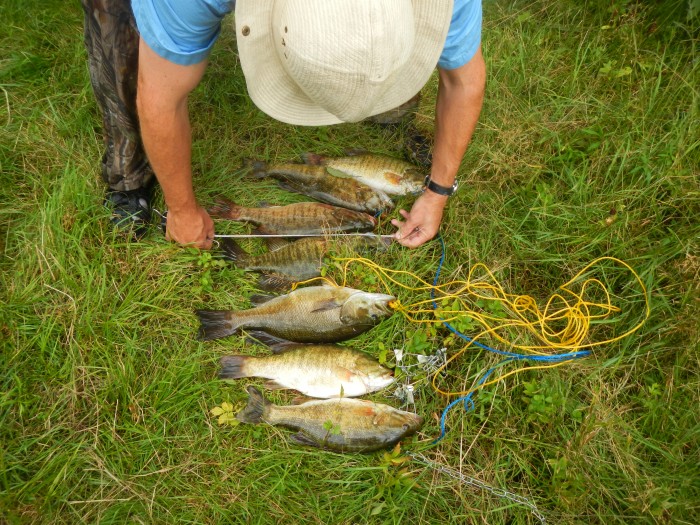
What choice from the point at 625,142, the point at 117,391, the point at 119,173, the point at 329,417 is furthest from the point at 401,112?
the point at 117,391

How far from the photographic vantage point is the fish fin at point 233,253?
132 inches

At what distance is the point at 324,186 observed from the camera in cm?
365

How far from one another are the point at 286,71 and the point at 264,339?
5.25 feet

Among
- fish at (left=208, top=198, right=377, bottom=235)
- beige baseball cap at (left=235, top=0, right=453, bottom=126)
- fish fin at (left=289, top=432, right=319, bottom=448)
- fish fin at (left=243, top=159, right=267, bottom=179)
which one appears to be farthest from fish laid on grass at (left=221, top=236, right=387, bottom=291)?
beige baseball cap at (left=235, top=0, right=453, bottom=126)

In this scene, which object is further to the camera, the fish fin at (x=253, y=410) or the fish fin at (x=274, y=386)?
the fish fin at (x=274, y=386)

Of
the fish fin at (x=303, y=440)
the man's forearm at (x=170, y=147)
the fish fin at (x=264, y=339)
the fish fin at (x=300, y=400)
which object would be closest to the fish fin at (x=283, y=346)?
the fish fin at (x=264, y=339)

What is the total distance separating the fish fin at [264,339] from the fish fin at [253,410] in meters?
0.31

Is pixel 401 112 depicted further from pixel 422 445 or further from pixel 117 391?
pixel 117 391

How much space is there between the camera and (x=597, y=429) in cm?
282

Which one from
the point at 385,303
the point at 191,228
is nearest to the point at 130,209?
the point at 191,228

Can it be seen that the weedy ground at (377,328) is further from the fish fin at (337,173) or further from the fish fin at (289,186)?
the fish fin at (337,173)

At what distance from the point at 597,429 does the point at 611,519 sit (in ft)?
1.42

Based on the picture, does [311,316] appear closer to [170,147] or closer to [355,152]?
[170,147]

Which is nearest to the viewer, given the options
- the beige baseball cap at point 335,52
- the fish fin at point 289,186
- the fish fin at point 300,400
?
the beige baseball cap at point 335,52
